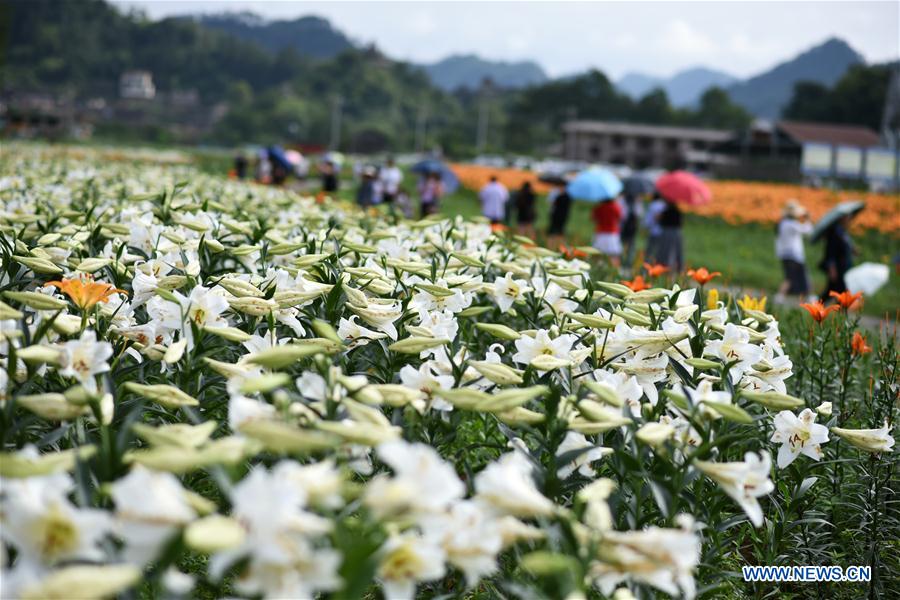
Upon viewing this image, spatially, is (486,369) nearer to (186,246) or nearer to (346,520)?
(346,520)

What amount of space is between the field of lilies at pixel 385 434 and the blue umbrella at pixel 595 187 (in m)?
6.18

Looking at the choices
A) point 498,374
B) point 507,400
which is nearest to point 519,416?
point 507,400

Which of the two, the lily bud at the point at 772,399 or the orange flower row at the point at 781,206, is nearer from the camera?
the lily bud at the point at 772,399

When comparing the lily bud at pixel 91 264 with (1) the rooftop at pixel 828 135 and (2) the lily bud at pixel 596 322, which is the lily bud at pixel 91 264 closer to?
(2) the lily bud at pixel 596 322

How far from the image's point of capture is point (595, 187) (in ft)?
33.0

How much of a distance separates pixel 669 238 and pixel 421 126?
75.9 m

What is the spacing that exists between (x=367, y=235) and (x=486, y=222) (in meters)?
1.55

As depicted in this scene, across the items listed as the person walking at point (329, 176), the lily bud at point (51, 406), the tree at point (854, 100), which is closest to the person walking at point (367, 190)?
the person walking at point (329, 176)

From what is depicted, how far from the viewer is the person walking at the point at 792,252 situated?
8836 mm

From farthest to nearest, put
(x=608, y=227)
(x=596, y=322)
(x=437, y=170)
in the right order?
(x=437, y=170), (x=608, y=227), (x=596, y=322)

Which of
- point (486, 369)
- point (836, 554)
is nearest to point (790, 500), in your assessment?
point (836, 554)

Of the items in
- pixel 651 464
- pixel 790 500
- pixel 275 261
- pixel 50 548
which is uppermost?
pixel 275 261

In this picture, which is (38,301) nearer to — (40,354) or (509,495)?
(40,354)

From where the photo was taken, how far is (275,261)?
339cm
